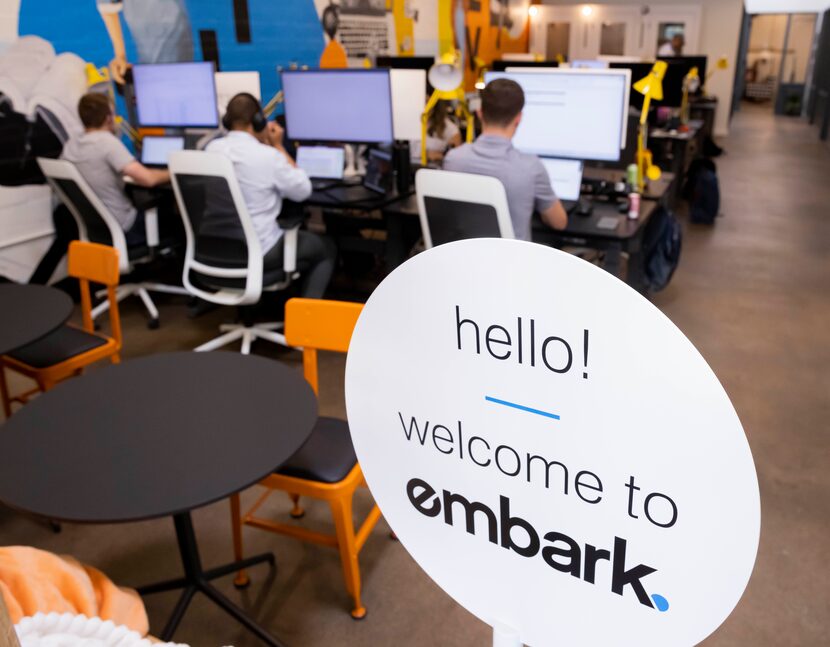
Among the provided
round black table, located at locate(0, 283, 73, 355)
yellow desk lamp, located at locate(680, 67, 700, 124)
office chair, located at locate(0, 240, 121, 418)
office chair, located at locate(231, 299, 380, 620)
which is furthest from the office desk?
yellow desk lamp, located at locate(680, 67, 700, 124)

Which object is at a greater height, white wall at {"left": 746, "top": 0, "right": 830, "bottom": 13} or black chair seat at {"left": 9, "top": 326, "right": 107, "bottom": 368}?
white wall at {"left": 746, "top": 0, "right": 830, "bottom": 13}

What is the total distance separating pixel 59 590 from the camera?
1.21m

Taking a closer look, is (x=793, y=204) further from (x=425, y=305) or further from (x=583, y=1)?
(x=425, y=305)

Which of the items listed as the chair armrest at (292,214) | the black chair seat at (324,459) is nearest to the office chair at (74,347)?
the chair armrest at (292,214)

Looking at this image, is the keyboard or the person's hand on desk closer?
the person's hand on desk

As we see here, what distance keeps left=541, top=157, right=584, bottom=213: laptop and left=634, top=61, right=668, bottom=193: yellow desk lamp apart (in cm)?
37

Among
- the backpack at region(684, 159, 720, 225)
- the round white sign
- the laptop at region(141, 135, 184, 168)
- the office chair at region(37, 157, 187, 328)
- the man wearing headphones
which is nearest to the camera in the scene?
the round white sign

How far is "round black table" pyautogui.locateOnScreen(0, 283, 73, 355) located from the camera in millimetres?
1979

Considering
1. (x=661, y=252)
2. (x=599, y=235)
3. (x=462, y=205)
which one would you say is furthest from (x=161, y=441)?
(x=661, y=252)

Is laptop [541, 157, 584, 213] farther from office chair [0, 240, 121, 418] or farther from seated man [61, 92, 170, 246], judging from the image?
seated man [61, 92, 170, 246]

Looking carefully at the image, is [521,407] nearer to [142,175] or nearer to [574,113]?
[574,113]

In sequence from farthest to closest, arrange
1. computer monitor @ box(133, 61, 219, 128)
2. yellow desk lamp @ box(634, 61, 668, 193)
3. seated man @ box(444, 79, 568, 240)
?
computer monitor @ box(133, 61, 219, 128) < yellow desk lamp @ box(634, 61, 668, 193) < seated man @ box(444, 79, 568, 240)

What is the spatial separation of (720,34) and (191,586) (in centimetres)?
1086

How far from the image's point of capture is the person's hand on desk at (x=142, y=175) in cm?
352
